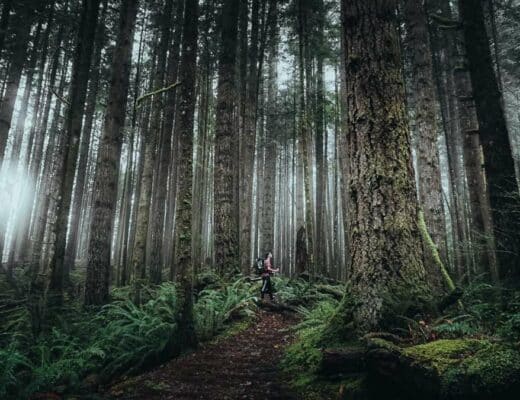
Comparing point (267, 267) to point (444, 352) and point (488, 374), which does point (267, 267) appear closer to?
point (444, 352)

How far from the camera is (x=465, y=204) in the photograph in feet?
57.0

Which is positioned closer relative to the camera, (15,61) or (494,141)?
(494,141)

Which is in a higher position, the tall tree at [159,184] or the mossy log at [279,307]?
the tall tree at [159,184]

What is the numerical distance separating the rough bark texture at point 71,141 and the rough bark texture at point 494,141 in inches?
326

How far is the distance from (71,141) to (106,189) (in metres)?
1.34

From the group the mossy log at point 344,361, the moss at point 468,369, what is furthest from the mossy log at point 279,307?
the moss at point 468,369

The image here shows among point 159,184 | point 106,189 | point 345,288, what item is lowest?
point 345,288

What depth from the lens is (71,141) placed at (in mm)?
7602

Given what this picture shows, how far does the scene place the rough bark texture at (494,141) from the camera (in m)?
5.04

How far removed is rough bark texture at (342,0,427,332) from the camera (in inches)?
137

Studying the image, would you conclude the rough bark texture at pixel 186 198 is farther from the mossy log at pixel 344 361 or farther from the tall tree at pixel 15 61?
the tall tree at pixel 15 61

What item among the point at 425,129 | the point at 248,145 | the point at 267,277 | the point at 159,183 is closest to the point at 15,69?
the point at 159,183

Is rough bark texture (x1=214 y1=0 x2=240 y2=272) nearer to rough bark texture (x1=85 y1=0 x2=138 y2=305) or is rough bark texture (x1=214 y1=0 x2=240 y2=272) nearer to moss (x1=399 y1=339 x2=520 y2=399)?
rough bark texture (x1=85 y1=0 x2=138 y2=305)

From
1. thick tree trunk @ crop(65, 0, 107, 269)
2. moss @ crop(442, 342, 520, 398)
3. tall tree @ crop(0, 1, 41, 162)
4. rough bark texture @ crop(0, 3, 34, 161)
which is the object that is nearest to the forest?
moss @ crop(442, 342, 520, 398)
